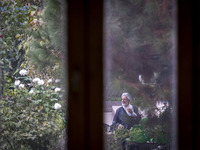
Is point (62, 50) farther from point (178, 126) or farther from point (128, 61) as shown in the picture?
point (178, 126)

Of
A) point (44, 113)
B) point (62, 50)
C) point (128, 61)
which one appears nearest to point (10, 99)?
point (44, 113)

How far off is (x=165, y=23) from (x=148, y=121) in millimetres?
744

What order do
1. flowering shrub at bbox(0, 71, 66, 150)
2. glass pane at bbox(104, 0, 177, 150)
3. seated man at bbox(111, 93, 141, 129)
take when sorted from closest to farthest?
glass pane at bbox(104, 0, 177, 150)
seated man at bbox(111, 93, 141, 129)
flowering shrub at bbox(0, 71, 66, 150)

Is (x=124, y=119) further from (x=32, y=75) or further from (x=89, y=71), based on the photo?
(x=89, y=71)

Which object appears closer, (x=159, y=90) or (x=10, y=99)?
(x=159, y=90)

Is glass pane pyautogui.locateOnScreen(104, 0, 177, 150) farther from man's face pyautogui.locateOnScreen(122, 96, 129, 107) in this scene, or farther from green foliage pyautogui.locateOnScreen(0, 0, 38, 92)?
green foliage pyautogui.locateOnScreen(0, 0, 38, 92)

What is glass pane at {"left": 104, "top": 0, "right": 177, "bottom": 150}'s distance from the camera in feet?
5.62

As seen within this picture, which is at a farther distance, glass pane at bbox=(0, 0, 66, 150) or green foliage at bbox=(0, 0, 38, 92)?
green foliage at bbox=(0, 0, 38, 92)

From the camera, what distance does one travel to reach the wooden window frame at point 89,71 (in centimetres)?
58

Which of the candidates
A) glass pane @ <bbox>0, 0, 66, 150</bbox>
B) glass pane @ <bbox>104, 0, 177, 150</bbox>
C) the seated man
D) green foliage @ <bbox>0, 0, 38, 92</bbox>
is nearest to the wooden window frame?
glass pane @ <bbox>104, 0, 177, 150</bbox>

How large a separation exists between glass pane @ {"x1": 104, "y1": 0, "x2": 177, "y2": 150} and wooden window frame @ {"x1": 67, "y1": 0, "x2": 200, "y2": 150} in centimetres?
100

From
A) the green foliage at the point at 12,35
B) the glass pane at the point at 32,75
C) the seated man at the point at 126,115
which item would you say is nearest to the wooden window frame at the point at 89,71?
the seated man at the point at 126,115

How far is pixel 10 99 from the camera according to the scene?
215cm
